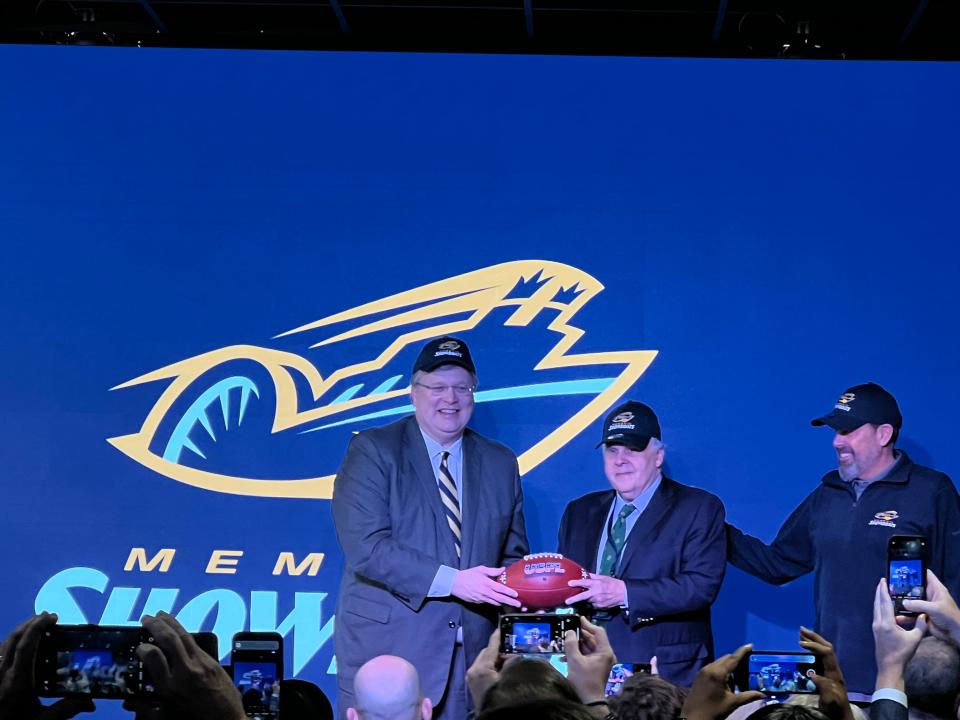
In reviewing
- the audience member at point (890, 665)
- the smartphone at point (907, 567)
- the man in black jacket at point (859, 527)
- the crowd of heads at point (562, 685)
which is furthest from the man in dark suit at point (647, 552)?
the audience member at point (890, 665)

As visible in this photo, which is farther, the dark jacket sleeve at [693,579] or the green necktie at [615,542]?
the green necktie at [615,542]

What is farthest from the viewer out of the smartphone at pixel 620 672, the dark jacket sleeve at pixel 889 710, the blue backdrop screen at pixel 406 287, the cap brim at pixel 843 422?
the blue backdrop screen at pixel 406 287

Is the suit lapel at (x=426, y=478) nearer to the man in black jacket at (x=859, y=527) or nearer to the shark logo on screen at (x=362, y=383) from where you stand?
the shark logo on screen at (x=362, y=383)

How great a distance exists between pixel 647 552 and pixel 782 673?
199 centimetres

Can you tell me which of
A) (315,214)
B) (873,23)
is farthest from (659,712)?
(873,23)

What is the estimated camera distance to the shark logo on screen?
6.18 metres

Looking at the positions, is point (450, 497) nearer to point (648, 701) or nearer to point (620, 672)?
point (620, 672)

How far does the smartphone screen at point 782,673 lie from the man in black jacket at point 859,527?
2.11 metres

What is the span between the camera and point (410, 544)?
5.18m

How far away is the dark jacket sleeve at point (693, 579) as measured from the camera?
508 cm

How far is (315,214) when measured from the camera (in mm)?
6355

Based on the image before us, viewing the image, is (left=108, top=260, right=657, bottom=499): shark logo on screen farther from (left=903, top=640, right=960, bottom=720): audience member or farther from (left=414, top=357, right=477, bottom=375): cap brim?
(left=903, top=640, right=960, bottom=720): audience member

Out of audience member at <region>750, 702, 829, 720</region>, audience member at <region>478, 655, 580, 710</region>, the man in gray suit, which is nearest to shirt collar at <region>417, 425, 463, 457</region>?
the man in gray suit

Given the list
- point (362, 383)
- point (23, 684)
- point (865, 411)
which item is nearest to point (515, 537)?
point (362, 383)
